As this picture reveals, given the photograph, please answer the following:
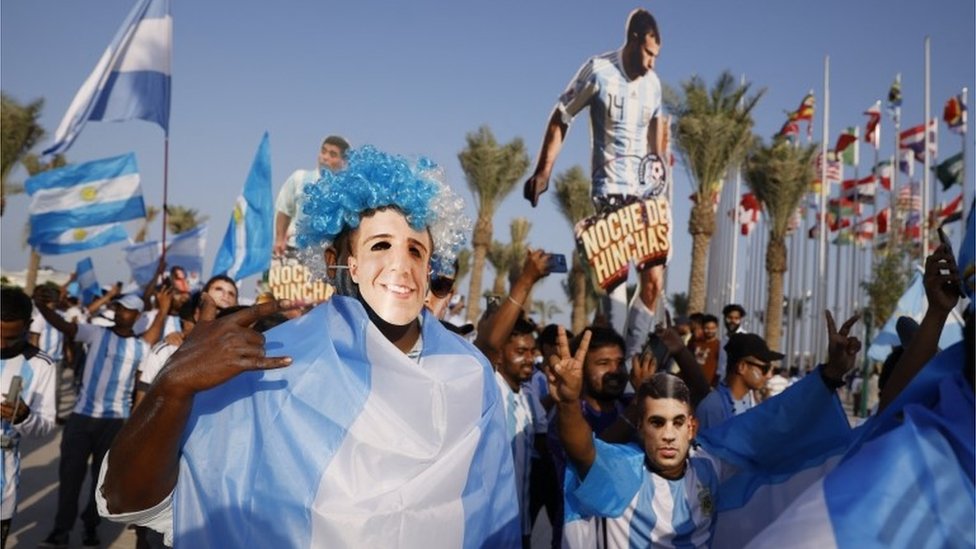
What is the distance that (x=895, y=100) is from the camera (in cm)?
3341

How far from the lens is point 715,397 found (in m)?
5.27

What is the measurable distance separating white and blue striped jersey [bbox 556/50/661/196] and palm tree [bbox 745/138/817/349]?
61.9ft

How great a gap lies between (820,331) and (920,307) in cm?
2728

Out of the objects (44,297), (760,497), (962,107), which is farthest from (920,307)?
(962,107)

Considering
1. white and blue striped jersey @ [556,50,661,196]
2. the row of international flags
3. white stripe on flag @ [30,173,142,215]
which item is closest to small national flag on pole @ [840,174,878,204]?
the row of international flags

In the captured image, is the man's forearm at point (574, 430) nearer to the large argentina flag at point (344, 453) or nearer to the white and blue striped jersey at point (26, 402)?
the large argentina flag at point (344, 453)

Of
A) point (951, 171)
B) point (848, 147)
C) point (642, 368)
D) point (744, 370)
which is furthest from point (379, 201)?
point (848, 147)

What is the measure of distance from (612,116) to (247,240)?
5.16 metres

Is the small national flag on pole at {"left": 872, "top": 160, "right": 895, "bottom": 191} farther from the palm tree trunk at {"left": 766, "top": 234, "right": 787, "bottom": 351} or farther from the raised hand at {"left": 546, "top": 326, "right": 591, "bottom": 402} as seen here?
the raised hand at {"left": 546, "top": 326, "right": 591, "bottom": 402}

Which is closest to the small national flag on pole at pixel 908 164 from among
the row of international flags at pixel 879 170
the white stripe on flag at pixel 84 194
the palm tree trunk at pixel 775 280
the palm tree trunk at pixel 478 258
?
the row of international flags at pixel 879 170

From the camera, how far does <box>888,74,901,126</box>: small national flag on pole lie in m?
33.1

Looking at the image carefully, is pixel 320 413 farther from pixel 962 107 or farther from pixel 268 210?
pixel 962 107

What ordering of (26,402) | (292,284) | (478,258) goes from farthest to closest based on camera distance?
1. (478,258)
2. (292,284)
3. (26,402)

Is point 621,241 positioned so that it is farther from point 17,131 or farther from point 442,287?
point 17,131
